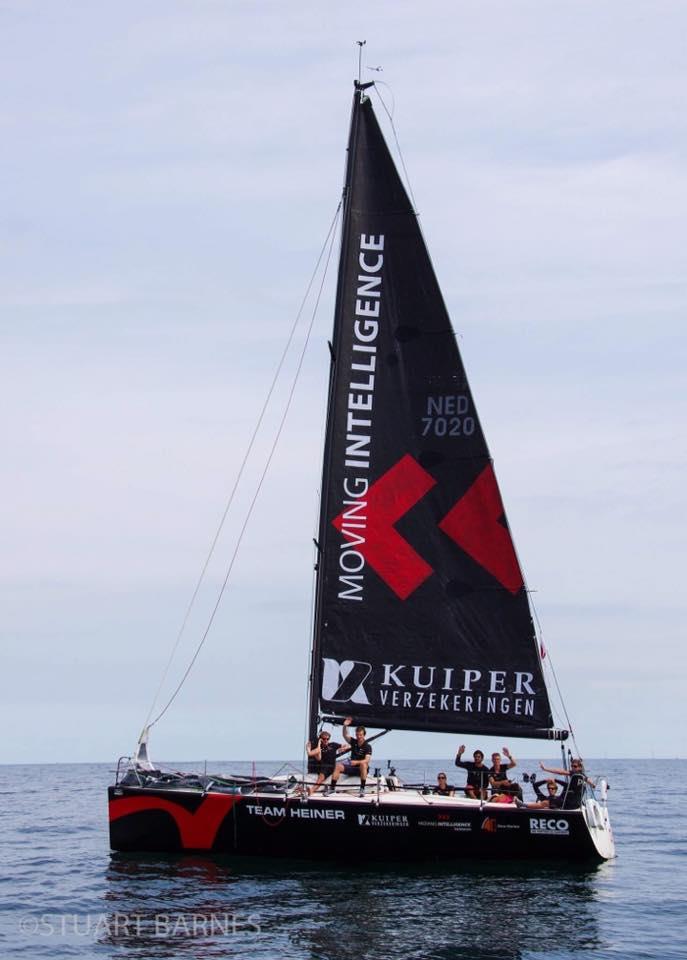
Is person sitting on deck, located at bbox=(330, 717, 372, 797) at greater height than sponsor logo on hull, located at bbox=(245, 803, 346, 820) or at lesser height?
greater

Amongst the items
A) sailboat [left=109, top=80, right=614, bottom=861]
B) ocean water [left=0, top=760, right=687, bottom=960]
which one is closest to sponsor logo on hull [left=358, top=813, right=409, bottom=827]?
ocean water [left=0, top=760, right=687, bottom=960]

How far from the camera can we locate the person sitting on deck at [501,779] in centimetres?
2394

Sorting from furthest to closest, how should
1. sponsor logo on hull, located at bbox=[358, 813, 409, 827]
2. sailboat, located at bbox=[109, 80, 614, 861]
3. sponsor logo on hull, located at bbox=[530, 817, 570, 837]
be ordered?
1. sailboat, located at bbox=[109, 80, 614, 861]
2. sponsor logo on hull, located at bbox=[530, 817, 570, 837]
3. sponsor logo on hull, located at bbox=[358, 813, 409, 827]

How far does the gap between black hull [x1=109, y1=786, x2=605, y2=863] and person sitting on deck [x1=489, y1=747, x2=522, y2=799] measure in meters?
0.80

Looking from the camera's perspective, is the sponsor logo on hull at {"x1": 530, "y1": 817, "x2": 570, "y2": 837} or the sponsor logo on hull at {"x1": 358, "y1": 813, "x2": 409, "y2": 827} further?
the sponsor logo on hull at {"x1": 530, "y1": 817, "x2": 570, "y2": 837}

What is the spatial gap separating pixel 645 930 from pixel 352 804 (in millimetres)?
5609

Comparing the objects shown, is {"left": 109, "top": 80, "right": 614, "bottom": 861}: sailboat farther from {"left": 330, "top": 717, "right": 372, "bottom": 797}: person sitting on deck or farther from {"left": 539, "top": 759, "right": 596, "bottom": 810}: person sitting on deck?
{"left": 330, "top": 717, "right": 372, "bottom": 797}: person sitting on deck

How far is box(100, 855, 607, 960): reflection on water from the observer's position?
1811 centimetres

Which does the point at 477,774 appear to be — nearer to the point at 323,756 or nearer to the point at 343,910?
the point at 323,756

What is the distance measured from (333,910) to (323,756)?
4499 mm

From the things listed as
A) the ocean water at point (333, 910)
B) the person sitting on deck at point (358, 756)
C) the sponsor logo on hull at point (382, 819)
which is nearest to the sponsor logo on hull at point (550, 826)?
the ocean water at point (333, 910)

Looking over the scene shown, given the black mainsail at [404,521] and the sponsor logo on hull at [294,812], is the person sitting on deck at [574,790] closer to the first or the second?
the black mainsail at [404,521]

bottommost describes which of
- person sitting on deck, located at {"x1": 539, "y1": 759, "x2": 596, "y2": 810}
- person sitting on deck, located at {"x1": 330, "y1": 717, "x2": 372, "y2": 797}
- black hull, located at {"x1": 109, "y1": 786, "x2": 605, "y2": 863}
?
black hull, located at {"x1": 109, "y1": 786, "x2": 605, "y2": 863}

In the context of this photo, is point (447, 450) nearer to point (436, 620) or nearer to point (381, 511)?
point (381, 511)
